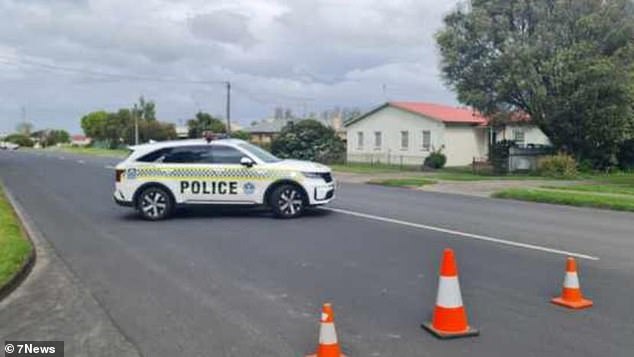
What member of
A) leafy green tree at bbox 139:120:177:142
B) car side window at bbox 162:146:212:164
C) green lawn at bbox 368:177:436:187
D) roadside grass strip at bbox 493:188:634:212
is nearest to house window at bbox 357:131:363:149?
green lawn at bbox 368:177:436:187

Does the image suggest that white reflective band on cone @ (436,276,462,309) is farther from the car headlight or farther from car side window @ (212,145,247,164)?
car side window @ (212,145,247,164)

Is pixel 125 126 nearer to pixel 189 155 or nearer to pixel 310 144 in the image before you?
pixel 310 144

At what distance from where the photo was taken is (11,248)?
30.2ft

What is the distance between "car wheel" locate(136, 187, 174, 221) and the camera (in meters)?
13.5

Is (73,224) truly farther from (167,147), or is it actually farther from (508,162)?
(508,162)

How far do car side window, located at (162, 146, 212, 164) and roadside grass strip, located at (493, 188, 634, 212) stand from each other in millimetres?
9431

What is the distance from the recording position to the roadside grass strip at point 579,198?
16.4m

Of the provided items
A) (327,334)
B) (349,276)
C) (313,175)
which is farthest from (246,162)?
(327,334)

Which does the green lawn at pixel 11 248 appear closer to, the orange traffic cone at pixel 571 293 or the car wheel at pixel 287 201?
the car wheel at pixel 287 201

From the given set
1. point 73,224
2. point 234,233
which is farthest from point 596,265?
point 73,224

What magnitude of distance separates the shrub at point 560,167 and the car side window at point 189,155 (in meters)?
20.4

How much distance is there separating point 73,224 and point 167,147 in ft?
7.87

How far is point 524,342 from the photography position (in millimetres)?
5414

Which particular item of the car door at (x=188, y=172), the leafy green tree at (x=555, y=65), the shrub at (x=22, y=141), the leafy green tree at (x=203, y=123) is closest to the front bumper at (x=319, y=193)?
the car door at (x=188, y=172)
